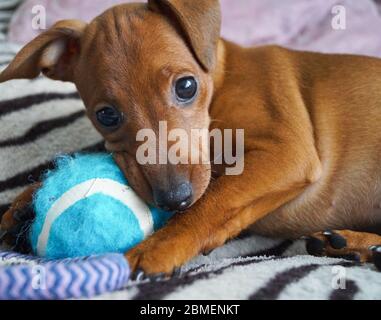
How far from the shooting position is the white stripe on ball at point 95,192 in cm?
175

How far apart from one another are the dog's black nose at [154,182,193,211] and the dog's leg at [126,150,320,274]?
0.27 ft

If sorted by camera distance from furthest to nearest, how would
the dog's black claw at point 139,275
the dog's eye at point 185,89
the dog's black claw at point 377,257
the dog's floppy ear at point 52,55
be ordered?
the dog's floppy ear at point 52,55
the dog's eye at point 185,89
the dog's black claw at point 377,257
the dog's black claw at point 139,275

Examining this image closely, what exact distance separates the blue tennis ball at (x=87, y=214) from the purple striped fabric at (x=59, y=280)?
222 mm

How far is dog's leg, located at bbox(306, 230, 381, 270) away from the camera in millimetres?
2080

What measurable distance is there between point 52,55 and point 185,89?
659 mm

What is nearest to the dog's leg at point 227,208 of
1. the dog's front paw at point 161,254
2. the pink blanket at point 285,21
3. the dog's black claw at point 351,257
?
the dog's front paw at point 161,254

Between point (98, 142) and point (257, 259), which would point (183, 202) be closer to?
point (257, 259)

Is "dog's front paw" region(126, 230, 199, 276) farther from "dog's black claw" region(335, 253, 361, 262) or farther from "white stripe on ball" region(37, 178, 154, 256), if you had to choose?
"dog's black claw" region(335, 253, 361, 262)

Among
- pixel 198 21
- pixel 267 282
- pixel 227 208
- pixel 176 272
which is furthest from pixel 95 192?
pixel 198 21

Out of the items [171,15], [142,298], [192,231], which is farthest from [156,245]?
[171,15]

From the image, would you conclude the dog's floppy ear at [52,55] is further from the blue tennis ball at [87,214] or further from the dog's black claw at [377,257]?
the dog's black claw at [377,257]

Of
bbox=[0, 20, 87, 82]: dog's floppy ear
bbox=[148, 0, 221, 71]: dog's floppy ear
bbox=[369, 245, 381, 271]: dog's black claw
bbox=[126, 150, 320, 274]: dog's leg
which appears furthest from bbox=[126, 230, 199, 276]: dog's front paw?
bbox=[0, 20, 87, 82]: dog's floppy ear
